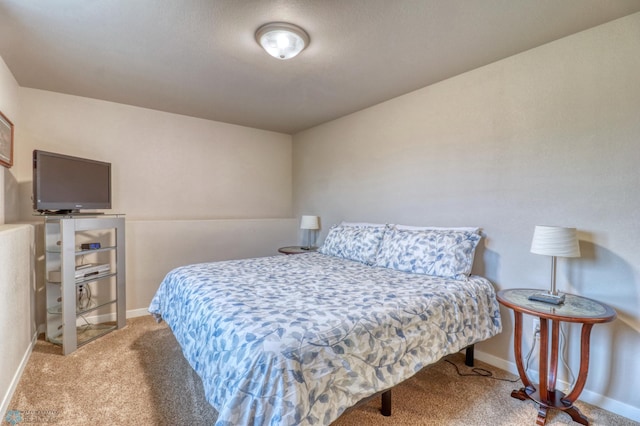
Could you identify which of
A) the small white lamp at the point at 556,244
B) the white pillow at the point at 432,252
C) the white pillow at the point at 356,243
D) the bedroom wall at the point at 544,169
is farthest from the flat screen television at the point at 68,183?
the small white lamp at the point at 556,244

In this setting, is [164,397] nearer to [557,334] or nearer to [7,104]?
[557,334]

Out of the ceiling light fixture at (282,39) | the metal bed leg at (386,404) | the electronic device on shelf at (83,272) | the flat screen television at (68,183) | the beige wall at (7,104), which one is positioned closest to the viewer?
the metal bed leg at (386,404)

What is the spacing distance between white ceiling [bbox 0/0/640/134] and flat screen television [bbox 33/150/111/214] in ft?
2.47

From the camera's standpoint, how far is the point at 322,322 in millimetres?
1431

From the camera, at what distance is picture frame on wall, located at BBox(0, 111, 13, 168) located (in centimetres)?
232

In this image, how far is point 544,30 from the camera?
79.1 inches

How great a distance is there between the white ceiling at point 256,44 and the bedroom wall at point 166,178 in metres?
0.33

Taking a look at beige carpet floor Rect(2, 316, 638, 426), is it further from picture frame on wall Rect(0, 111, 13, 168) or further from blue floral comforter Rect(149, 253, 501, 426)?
picture frame on wall Rect(0, 111, 13, 168)

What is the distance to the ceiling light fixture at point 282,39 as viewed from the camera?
1.93 metres

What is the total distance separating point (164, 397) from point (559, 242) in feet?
8.78

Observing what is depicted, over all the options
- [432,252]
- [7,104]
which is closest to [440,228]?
[432,252]

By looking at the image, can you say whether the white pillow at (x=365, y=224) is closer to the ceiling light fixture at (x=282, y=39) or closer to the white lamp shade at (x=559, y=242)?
the white lamp shade at (x=559, y=242)

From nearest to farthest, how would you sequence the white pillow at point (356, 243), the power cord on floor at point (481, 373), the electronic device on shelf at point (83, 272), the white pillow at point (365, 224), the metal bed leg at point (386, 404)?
1. the metal bed leg at point (386, 404)
2. the power cord on floor at point (481, 373)
3. the electronic device on shelf at point (83, 272)
4. the white pillow at point (356, 243)
5. the white pillow at point (365, 224)

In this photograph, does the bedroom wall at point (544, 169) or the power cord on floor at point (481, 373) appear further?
the power cord on floor at point (481, 373)
